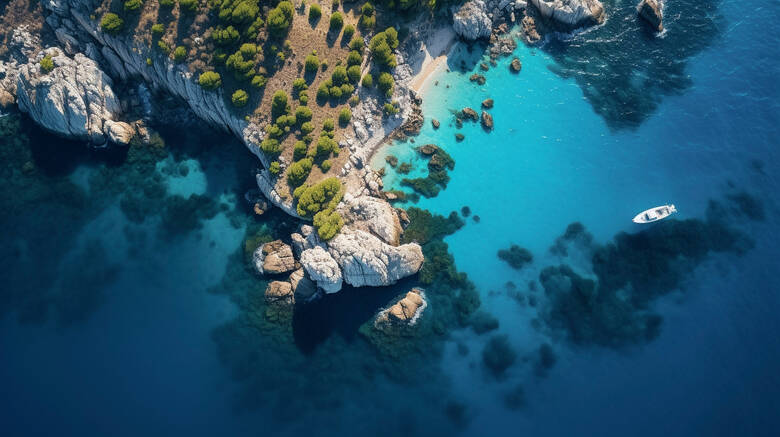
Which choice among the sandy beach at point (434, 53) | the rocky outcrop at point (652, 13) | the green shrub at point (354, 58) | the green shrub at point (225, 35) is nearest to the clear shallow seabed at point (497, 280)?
the rocky outcrop at point (652, 13)

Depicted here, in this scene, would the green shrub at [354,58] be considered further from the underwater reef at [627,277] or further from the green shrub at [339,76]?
the underwater reef at [627,277]

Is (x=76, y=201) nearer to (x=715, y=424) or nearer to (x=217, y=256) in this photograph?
(x=217, y=256)

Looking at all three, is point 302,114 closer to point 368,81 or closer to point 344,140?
point 344,140

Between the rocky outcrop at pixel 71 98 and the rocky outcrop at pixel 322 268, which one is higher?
the rocky outcrop at pixel 71 98

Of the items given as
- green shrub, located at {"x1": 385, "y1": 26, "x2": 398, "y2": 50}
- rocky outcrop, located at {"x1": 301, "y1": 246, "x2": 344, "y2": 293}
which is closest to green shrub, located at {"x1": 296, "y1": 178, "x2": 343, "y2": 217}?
rocky outcrop, located at {"x1": 301, "y1": 246, "x2": 344, "y2": 293}

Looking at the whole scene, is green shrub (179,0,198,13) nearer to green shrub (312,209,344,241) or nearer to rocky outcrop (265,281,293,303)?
green shrub (312,209,344,241)

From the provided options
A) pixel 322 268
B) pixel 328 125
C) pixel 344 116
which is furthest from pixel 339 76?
pixel 322 268
